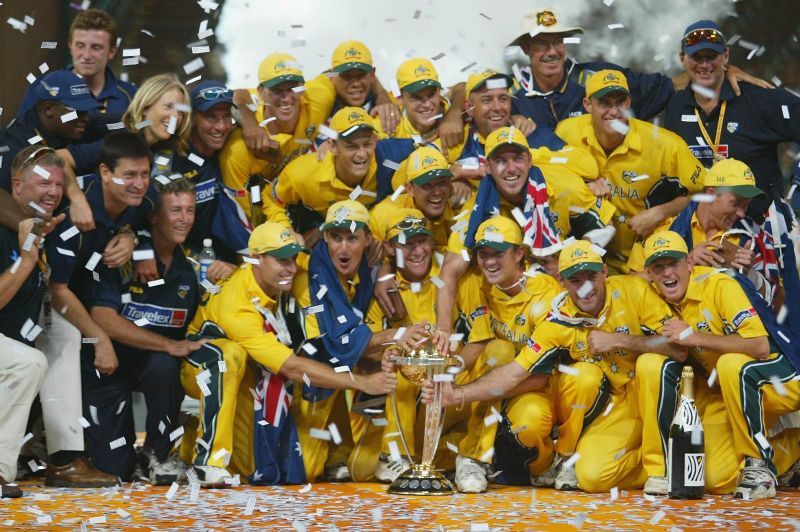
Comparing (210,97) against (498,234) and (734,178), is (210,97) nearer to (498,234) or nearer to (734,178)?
(498,234)

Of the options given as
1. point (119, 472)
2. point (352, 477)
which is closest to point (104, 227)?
point (119, 472)

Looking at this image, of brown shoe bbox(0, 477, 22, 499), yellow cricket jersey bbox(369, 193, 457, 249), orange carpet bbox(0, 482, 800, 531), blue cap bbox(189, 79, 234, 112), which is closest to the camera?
orange carpet bbox(0, 482, 800, 531)

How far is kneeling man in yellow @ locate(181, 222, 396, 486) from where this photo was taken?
5719 mm

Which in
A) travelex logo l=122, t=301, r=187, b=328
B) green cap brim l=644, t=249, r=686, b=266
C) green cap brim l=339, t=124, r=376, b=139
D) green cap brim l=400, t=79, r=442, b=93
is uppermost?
green cap brim l=400, t=79, r=442, b=93

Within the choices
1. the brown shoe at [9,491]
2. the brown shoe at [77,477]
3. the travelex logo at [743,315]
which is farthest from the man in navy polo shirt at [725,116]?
the brown shoe at [9,491]

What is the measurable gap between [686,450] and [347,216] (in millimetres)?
1730

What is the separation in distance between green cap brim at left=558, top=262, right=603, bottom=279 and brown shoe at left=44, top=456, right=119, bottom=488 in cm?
210

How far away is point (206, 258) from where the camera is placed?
6.34m

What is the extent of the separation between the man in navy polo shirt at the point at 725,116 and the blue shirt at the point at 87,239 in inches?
101

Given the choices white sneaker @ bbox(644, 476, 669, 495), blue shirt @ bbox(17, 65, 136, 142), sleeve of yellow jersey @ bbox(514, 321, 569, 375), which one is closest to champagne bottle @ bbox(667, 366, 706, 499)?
white sneaker @ bbox(644, 476, 669, 495)

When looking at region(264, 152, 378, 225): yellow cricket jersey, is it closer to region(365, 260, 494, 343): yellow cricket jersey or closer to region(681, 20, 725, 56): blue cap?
region(365, 260, 494, 343): yellow cricket jersey

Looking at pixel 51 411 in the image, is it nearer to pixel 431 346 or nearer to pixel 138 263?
pixel 138 263

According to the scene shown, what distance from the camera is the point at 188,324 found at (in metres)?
6.14

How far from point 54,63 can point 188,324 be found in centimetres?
260
